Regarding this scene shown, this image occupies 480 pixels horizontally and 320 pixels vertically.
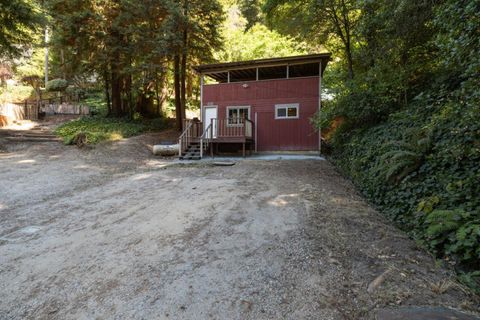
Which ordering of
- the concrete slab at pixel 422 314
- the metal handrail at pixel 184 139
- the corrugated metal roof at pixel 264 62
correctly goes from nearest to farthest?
the concrete slab at pixel 422 314 < the metal handrail at pixel 184 139 < the corrugated metal roof at pixel 264 62

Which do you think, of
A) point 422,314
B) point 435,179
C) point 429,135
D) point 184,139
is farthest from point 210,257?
point 184,139

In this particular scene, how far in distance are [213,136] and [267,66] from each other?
4.27 metres

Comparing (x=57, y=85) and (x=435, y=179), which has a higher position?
(x=57, y=85)

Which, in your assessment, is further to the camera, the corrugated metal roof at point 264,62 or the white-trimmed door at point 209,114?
the white-trimmed door at point 209,114

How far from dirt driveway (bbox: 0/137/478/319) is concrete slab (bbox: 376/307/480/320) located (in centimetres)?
8

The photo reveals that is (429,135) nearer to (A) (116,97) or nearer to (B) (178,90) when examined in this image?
(B) (178,90)

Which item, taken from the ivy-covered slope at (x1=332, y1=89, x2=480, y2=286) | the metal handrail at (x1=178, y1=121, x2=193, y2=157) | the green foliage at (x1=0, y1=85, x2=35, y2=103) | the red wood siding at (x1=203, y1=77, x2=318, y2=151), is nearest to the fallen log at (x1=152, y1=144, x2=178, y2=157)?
the metal handrail at (x1=178, y1=121, x2=193, y2=157)

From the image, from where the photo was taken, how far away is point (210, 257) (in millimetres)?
3434

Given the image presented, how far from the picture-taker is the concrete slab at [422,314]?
229 centimetres

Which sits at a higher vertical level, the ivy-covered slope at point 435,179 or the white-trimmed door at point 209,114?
the white-trimmed door at point 209,114

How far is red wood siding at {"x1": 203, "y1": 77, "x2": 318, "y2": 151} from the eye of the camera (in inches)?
511

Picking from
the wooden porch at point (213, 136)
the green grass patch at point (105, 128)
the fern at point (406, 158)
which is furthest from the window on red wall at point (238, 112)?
the fern at point (406, 158)

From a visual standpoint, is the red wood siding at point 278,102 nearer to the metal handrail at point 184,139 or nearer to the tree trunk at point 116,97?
the metal handrail at point 184,139

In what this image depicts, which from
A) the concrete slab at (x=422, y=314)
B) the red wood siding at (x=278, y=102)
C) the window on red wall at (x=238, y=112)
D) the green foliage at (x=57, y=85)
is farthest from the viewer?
the green foliage at (x=57, y=85)
